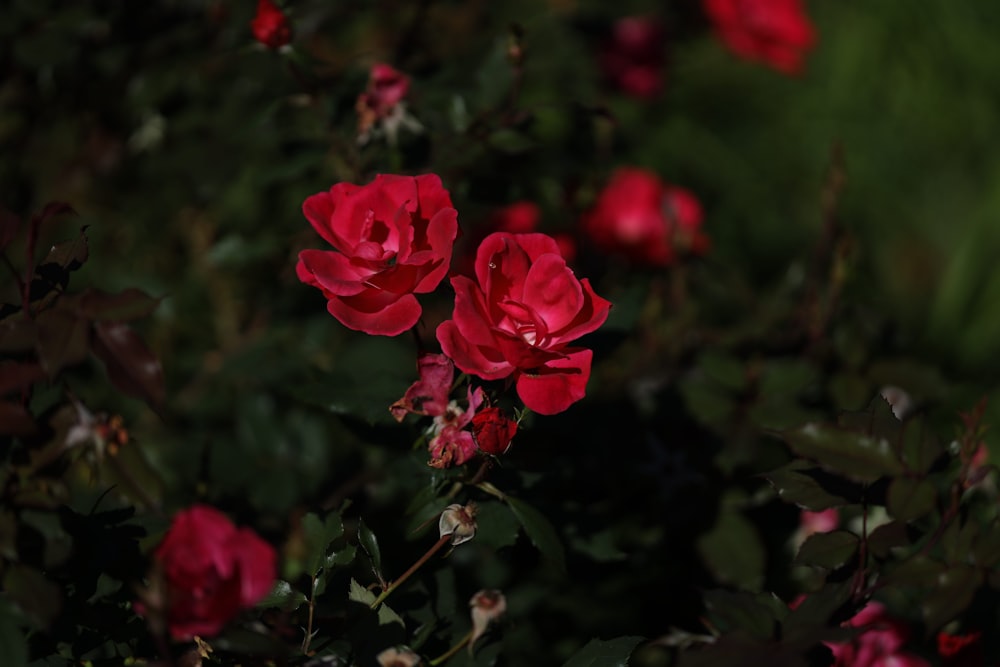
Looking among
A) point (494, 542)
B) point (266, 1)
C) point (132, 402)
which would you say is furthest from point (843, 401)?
point (132, 402)

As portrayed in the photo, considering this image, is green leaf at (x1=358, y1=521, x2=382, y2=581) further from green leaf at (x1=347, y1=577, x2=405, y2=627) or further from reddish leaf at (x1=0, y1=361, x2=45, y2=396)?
reddish leaf at (x1=0, y1=361, x2=45, y2=396)

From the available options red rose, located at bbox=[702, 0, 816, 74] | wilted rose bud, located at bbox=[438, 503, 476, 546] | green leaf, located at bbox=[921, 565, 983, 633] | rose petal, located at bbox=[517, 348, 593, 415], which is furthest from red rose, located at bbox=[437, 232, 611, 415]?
red rose, located at bbox=[702, 0, 816, 74]

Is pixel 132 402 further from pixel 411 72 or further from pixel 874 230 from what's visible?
pixel 874 230

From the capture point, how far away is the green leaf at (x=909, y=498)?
751 mm

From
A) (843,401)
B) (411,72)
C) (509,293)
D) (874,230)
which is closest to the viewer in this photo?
(509,293)

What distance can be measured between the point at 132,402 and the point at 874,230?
1941 mm

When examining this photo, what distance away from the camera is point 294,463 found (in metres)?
1.38

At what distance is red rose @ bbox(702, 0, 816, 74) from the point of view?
5.91ft

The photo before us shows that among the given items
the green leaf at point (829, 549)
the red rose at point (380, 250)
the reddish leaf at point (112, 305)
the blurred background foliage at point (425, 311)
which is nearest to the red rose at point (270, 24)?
the blurred background foliage at point (425, 311)

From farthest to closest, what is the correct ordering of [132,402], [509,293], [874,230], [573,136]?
[874,230] → [573,136] → [132,402] → [509,293]

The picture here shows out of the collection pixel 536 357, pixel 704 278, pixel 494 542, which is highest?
pixel 536 357

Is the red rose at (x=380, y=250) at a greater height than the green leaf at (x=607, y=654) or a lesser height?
greater

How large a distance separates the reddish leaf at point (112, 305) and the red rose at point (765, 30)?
137cm

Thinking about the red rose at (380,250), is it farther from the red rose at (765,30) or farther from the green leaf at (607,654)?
the red rose at (765,30)
